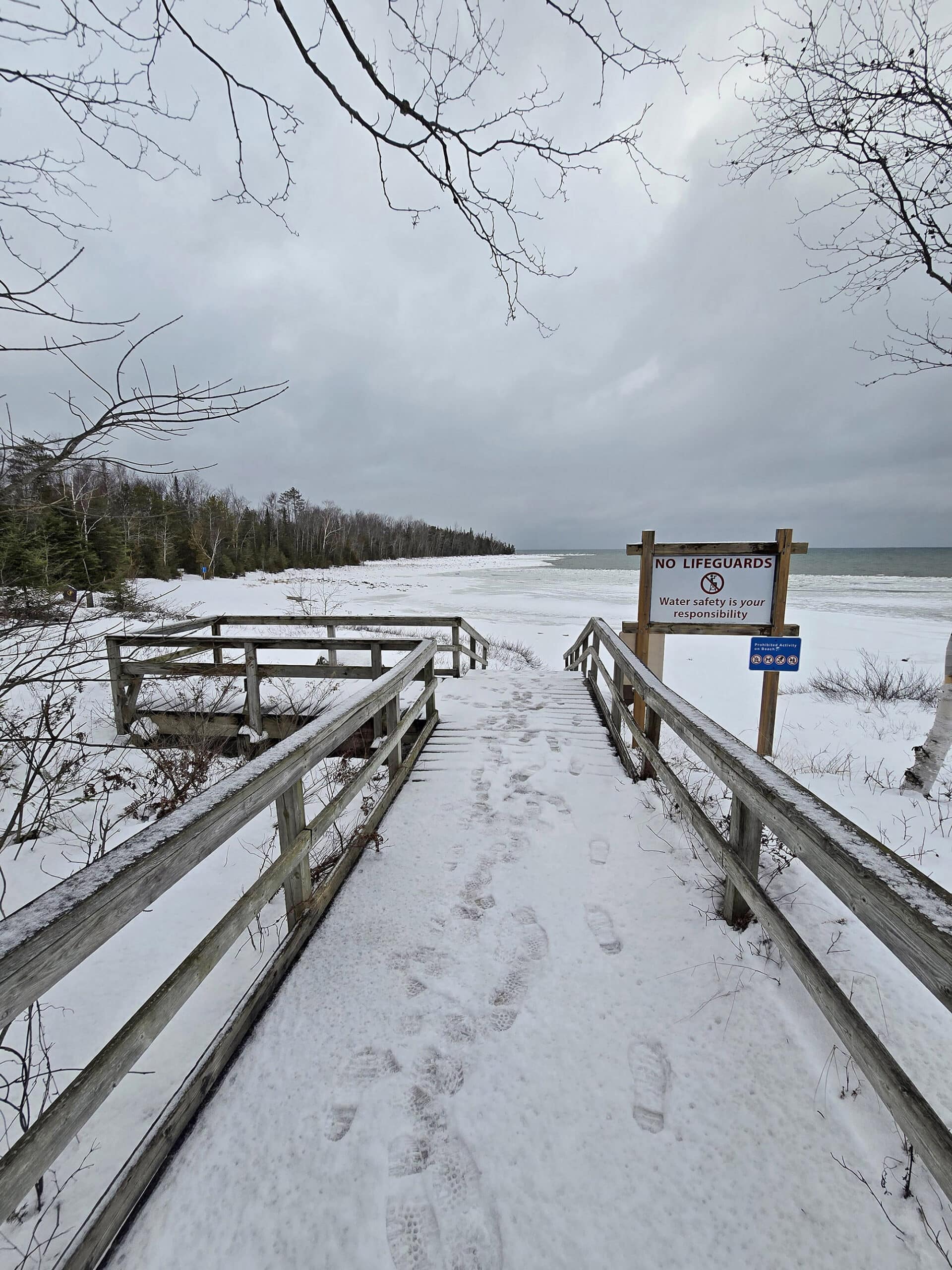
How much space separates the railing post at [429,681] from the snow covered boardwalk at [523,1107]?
98.7 inches

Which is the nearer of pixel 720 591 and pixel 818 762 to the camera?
pixel 720 591

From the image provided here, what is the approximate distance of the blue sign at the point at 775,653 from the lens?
5016 mm

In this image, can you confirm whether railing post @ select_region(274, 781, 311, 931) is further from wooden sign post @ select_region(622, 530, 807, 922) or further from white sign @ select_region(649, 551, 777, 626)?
white sign @ select_region(649, 551, 777, 626)

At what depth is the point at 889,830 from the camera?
142 inches

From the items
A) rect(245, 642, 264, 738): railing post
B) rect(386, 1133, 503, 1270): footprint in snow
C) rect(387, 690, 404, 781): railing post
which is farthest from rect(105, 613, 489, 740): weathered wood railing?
rect(386, 1133, 503, 1270): footprint in snow

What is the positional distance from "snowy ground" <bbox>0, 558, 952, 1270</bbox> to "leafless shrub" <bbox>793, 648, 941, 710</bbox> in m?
6.92

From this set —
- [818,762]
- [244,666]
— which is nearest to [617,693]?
[818,762]

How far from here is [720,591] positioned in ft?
17.6

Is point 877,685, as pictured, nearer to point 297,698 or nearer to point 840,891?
point 297,698

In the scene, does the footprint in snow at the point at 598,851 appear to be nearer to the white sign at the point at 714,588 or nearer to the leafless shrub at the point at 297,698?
the white sign at the point at 714,588

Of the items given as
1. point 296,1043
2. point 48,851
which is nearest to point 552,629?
point 48,851

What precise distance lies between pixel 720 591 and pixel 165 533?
76.2 feet

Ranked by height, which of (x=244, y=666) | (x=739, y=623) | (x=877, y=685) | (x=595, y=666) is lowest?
(x=877, y=685)

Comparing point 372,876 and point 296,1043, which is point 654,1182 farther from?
point 372,876
